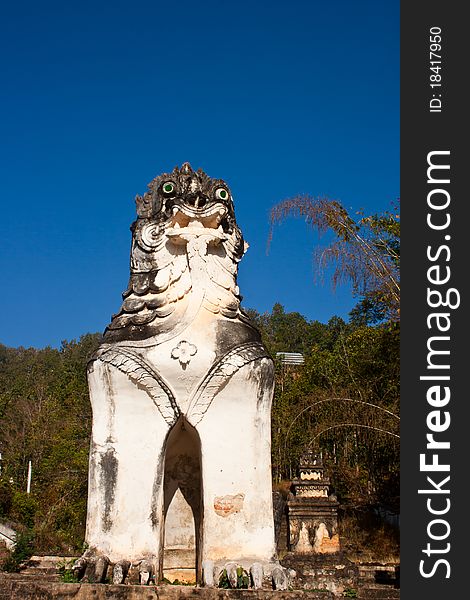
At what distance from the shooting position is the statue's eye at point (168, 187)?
7.96 m

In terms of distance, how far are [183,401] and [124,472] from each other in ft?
3.16

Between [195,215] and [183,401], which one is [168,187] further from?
[183,401]

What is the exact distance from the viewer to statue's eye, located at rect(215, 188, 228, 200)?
26.1ft

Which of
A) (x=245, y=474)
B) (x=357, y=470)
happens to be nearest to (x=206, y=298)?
(x=245, y=474)

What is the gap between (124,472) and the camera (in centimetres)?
704

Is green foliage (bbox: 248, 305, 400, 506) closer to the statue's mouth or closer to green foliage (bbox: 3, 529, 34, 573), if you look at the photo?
green foliage (bbox: 3, 529, 34, 573)

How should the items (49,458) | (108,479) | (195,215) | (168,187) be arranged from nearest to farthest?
1. (108,479)
2. (195,215)
3. (168,187)
4. (49,458)

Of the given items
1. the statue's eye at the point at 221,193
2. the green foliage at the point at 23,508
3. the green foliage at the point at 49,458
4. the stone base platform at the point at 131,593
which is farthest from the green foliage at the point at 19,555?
the green foliage at the point at 23,508

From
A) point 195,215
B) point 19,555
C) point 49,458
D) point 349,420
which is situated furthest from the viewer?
point 49,458

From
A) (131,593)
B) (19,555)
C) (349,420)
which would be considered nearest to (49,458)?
(349,420)

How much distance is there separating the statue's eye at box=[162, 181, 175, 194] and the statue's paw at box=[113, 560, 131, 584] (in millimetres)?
4130

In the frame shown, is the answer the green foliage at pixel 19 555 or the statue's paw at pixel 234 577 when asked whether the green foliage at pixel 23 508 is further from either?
the statue's paw at pixel 234 577

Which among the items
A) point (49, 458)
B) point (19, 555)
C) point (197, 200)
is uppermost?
point (197, 200)

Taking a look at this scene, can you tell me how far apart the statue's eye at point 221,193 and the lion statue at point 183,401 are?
0.05 feet
